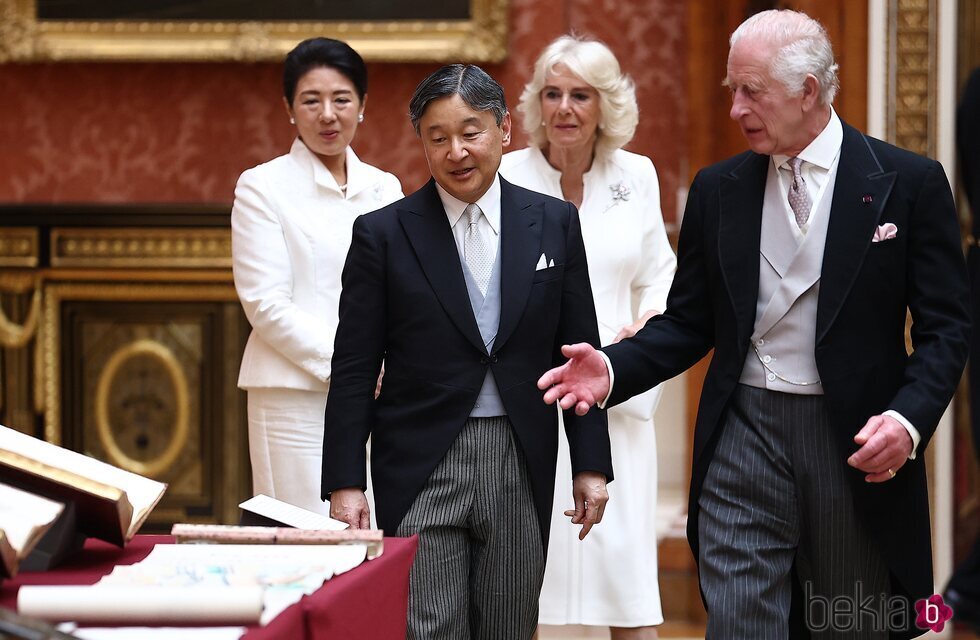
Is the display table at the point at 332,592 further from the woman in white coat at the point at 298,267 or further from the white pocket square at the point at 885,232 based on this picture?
the woman in white coat at the point at 298,267

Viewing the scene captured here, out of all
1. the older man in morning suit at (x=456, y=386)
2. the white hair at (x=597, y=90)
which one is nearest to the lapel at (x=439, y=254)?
the older man in morning suit at (x=456, y=386)

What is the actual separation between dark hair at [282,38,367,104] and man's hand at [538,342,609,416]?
155 centimetres

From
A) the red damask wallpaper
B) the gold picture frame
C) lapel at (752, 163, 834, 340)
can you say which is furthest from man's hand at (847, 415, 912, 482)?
the gold picture frame

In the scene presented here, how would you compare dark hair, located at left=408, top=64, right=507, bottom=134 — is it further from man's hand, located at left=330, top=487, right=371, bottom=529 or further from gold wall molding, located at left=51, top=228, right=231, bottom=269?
gold wall molding, located at left=51, top=228, right=231, bottom=269

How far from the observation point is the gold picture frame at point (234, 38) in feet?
20.2

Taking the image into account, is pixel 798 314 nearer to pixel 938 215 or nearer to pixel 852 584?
pixel 938 215

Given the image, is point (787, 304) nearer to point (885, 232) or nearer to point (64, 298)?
point (885, 232)

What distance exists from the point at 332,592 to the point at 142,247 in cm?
414

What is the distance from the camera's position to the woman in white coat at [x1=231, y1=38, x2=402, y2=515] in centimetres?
408

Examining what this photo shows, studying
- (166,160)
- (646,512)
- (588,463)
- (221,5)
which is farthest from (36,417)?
(588,463)

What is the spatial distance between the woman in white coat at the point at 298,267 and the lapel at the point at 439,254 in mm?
930

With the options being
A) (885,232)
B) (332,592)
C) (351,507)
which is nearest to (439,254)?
(351,507)

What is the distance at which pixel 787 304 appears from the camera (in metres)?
2.96

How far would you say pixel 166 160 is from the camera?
21.0 ft
